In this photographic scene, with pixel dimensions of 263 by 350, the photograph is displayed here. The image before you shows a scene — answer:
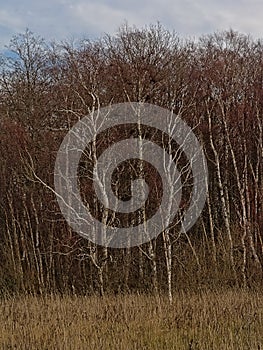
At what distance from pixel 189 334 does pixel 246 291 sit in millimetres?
4944

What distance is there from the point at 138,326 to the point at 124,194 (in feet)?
22.7

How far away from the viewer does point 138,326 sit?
7.30m

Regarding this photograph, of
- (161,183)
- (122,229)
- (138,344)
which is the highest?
(161,183)

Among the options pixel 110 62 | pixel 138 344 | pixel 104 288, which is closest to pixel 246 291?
pixel 104 288

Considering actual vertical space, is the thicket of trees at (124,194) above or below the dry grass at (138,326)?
above

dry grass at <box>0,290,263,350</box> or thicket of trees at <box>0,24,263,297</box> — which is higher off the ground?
thicket of trees at <box>0,24,263,297</box>

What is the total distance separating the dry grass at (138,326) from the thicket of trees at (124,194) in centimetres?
327

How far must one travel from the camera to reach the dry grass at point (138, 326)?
21.0 feet

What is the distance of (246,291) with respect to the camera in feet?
37.3

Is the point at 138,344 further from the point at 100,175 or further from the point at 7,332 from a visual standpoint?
the point at 100,175

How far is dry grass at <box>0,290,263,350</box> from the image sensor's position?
6406mm

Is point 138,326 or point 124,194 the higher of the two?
point 124,194

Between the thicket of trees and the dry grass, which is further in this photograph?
the thicket of trees

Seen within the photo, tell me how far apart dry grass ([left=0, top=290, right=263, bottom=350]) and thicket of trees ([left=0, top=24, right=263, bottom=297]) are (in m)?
3.27
